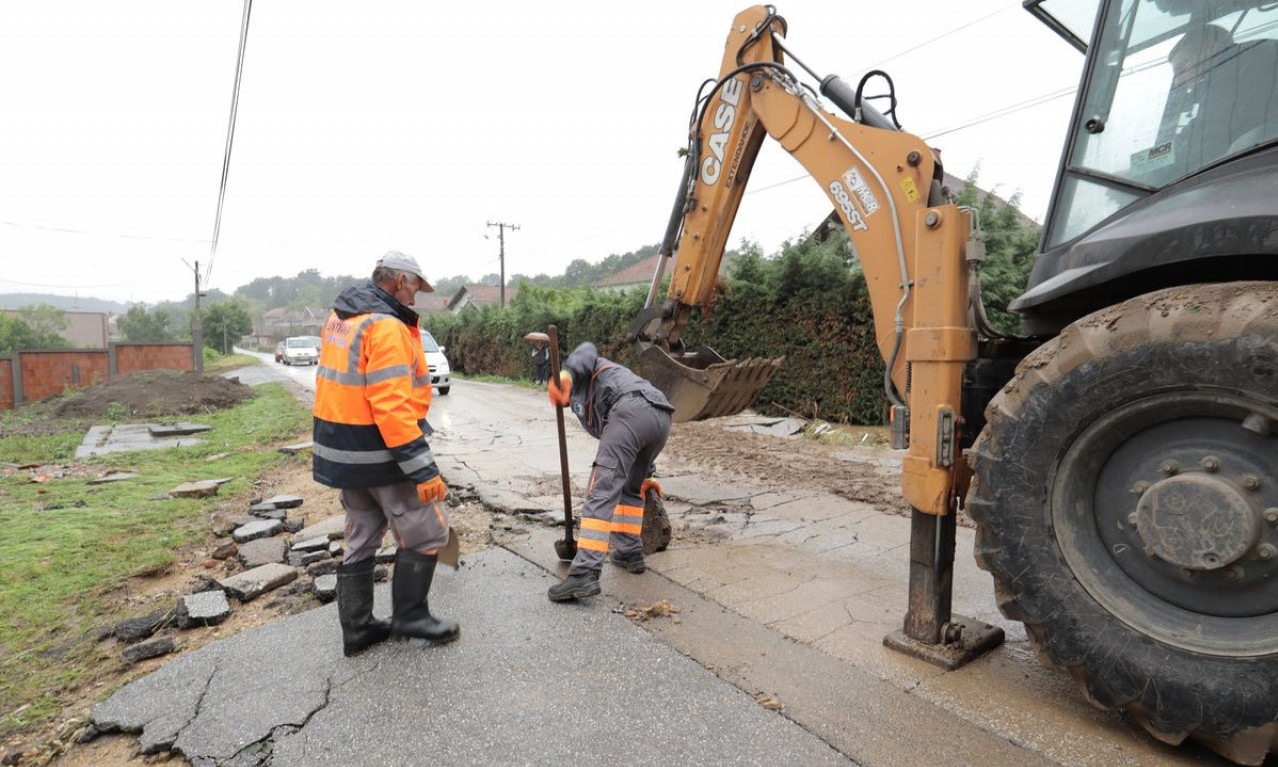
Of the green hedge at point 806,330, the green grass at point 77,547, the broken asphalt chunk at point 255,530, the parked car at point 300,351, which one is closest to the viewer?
the green grass at point 77,547

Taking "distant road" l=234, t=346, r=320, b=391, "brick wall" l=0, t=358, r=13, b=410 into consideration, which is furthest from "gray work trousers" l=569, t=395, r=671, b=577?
"brick wall" l=0, t=358, r=13, b=410

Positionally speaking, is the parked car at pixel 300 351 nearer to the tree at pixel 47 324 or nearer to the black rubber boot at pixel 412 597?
the tree at pixel 47 324

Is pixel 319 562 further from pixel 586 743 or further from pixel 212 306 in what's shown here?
pixel 212 306

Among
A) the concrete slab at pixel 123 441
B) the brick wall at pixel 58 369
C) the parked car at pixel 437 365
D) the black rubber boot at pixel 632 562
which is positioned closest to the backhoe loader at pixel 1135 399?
the black rubber boot at pixel 632 562

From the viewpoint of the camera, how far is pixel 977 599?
11.6ft

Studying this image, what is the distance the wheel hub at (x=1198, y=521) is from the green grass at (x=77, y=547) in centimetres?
419

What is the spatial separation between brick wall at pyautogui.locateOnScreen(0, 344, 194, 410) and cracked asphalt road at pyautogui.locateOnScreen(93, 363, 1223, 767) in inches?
758

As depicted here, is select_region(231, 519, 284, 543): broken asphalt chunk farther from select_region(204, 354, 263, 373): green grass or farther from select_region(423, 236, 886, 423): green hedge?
select_region(204, 354, 263, 373): green grass

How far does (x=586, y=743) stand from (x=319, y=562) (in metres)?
2.82

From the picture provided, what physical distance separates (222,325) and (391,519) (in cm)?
7486

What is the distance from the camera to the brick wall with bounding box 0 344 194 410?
59.5 feet

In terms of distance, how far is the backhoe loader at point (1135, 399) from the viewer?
1935 mm

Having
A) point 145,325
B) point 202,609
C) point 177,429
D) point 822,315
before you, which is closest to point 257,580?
point 202,609

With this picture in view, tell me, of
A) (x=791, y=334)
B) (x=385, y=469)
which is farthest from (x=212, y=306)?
(x=385, y=469)
